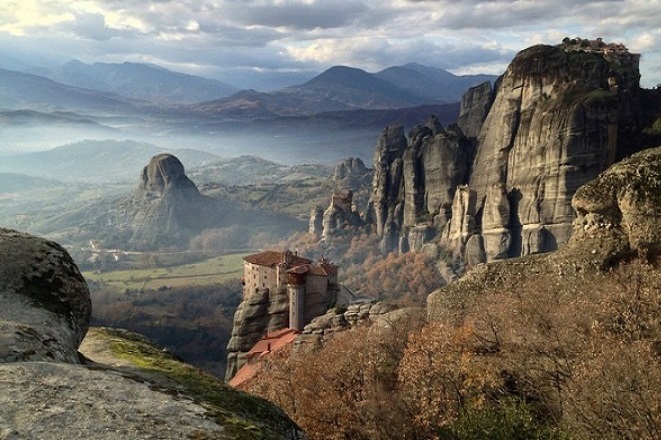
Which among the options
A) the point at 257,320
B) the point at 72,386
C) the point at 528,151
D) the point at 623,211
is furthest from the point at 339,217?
the point at 72,386

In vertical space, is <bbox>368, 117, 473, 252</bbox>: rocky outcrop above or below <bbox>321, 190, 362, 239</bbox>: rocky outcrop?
above

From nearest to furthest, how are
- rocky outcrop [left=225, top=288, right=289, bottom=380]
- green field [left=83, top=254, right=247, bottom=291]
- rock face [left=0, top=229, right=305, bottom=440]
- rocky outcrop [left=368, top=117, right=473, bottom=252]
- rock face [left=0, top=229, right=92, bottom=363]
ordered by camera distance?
rock face [left=0, top=229, right=305, bottom=440], rock face [left=0, top=229, right=92, bottom=363], rocky outcrop [left=225, top=288, right=289, bottom=380], rocky outcrop [left=368, top=117, right=473, bottom=252], green field [left=83, top=254, right=247, bottom=291]

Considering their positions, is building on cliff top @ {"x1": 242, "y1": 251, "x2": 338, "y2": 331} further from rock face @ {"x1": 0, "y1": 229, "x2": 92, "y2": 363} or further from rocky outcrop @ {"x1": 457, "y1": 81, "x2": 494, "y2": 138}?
rocky outcrop @ {"x1": 457, "y1": 81, "x2": 494, "y2": 138}

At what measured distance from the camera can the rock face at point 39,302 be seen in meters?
13.1

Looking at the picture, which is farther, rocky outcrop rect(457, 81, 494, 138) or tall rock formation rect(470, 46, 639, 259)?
rocky outcrop rect(457, 81, 494, 138)

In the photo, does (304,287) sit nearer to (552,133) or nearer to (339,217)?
(552,133)

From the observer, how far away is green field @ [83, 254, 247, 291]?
486 ft

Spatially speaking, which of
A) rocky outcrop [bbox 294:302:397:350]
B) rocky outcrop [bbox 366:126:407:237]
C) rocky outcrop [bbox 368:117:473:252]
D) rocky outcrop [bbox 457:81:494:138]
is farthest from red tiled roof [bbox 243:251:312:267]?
rocky outcrop [bbox 457:81:494:138]

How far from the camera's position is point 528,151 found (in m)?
94.4

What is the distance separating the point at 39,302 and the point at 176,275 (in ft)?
489

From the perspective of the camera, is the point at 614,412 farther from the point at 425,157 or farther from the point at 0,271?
the point at 425,157

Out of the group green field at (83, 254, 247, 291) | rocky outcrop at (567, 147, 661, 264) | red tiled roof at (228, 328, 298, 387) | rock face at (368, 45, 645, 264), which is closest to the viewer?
rocky outcrop at (567, 147, 661, 264)

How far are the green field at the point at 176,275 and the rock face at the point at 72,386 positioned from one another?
131m

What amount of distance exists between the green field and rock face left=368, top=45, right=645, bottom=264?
60.6 metres
